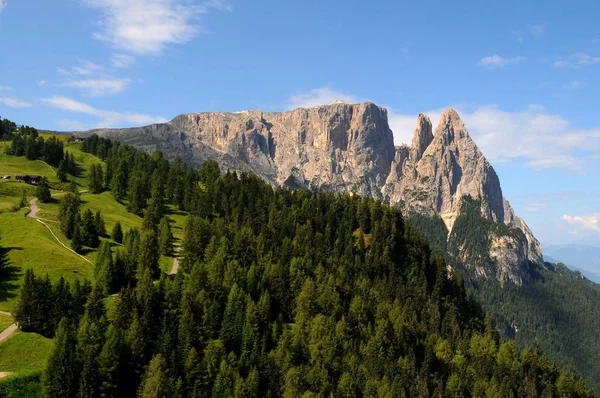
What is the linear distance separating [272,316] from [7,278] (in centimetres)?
6103

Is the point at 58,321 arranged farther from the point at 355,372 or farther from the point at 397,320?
the point at 397,320

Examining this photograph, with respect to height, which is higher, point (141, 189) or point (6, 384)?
point (141, 189)

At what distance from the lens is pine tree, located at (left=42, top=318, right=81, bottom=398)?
72.2 m

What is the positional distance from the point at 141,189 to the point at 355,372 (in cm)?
10890

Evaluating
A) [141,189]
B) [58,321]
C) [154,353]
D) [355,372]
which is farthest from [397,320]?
[141,189]

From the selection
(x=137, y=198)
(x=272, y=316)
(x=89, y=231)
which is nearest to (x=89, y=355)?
(x=272, y=316)

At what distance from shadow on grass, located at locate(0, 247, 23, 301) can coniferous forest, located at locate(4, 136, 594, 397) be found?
12314 millimetres

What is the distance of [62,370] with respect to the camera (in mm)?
73312

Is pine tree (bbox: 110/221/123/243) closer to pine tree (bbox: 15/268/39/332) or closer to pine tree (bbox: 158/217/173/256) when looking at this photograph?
pine tree (bbox: 158/217/173/256)

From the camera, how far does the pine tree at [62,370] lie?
72250 mm

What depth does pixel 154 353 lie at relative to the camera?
3504 inches

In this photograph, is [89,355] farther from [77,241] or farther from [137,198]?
[137,198]

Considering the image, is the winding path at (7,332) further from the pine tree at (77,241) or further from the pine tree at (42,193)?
the pine tree at (42,193)

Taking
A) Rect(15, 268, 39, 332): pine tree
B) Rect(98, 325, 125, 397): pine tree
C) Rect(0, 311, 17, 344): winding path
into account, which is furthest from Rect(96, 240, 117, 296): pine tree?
Rect(98, 325, 125, 397): pine tree
